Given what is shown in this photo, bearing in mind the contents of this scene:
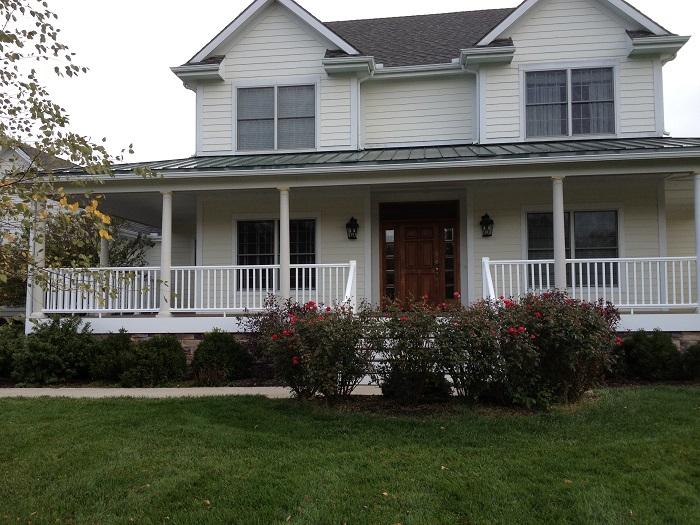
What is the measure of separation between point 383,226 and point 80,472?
8009 mm

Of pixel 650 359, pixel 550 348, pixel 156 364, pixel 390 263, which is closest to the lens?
pixel 550 348

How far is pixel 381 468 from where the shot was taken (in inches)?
178

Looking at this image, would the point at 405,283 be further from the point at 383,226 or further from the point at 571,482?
the point at 571,482

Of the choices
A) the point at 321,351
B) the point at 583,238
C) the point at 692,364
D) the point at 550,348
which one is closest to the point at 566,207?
the point at 583,238

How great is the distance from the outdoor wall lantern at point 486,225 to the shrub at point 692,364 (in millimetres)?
4087

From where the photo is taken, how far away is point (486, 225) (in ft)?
36.0

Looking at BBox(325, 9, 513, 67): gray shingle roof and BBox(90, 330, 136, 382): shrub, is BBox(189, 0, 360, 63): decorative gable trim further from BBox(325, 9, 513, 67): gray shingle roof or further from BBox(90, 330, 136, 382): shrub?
BBox(90, 330, 136, 382): shrub

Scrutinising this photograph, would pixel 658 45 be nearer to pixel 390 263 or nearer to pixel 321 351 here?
pixel 390 263

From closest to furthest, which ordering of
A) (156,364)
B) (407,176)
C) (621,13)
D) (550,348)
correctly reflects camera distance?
(550,348)
(156,364)
(407,176)
(621,13)

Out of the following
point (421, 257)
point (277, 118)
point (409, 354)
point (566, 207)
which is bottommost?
point (409, 354)

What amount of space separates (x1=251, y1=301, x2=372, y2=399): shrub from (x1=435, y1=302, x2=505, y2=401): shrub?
2.94 ft

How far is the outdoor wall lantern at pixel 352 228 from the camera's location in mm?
11344

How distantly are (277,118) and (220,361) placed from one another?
5705 mm

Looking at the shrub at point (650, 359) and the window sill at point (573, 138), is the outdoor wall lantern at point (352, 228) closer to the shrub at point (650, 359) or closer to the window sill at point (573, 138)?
the window sill at point (573, 138)
